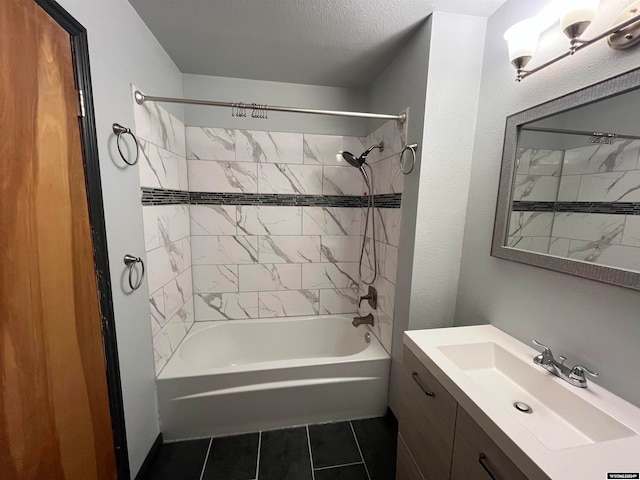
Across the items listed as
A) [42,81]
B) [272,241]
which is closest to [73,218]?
[42,81]

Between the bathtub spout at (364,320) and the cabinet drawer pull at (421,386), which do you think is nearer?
the cabinet drawer pull at (421,386)

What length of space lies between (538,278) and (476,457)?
726 mm

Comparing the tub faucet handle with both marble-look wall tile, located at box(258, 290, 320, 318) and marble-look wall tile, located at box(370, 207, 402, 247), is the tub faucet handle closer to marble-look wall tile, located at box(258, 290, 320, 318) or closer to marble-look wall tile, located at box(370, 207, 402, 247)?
marble-look wall tile, located at box(370, 207, 402, 247)

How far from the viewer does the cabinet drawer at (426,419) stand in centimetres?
87

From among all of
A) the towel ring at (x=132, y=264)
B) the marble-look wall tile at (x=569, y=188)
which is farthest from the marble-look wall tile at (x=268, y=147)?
the marble-look wall tile at (x=569, y=188)

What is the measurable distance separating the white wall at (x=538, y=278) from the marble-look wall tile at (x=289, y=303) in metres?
1.26

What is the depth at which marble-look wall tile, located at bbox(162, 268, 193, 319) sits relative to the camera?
1646mm

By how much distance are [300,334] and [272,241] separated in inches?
35.9

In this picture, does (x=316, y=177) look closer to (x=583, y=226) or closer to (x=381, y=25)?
(x=381, y=25)

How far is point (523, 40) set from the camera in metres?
0.95

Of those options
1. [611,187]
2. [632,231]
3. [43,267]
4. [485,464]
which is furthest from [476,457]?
[43,267]

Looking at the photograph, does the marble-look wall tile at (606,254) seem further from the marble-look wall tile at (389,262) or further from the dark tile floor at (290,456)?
the dark tile floor at (290,456)

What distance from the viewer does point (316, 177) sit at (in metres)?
2.19

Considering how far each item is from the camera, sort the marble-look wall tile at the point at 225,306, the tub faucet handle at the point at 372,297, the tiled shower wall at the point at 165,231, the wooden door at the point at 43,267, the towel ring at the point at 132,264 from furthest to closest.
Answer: the marble-look wall tile at the point at 225,306 → the tub faucet handle at the point at 372,297 → the tiled shower wall at the point at 165,231 → the towel ring at the point at 132,264 → the wooden door at the point at 43,267
